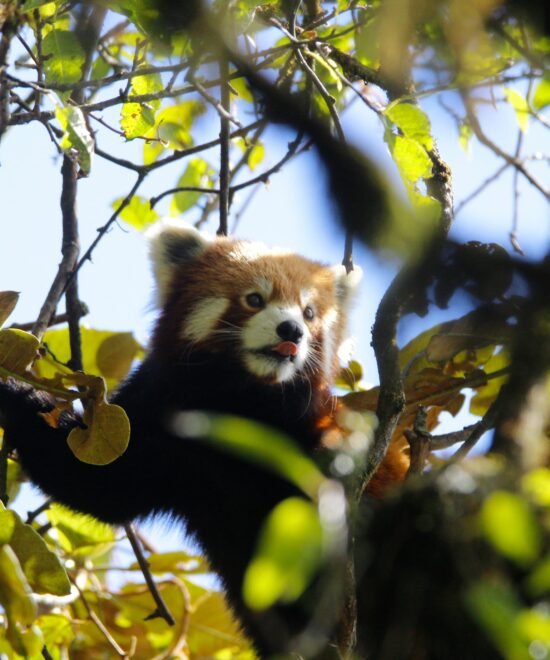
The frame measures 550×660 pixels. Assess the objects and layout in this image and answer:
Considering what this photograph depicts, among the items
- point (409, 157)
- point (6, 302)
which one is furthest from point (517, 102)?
point (6, 302)

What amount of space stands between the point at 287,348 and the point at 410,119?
1.49 meters

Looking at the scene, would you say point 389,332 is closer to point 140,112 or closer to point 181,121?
point 140,112

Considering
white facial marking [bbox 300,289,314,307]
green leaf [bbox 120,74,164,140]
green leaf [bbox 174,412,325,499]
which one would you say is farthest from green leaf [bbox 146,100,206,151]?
green leaf [bbox 174,412,325,499]

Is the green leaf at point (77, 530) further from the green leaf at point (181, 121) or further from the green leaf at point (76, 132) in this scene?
the green leaf at point (76, 132)

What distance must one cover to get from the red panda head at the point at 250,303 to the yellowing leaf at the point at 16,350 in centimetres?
126

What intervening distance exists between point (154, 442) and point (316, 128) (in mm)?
2108

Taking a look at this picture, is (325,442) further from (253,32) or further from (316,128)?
(316,128)

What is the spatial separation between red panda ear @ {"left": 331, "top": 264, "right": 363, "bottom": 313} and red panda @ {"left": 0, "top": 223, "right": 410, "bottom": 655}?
3.2 inches

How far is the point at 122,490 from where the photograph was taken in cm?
378

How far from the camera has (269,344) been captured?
401 centimetres

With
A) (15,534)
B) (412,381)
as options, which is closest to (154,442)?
(412,381)

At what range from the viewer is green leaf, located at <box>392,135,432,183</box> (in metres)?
2.63

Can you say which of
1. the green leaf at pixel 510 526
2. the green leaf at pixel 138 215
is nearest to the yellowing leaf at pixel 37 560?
the green leaf at pixel 510 526

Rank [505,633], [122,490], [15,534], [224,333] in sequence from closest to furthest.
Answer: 1. [505,633]
2. [15,534]
3. [122,490]
4. [224,333]
